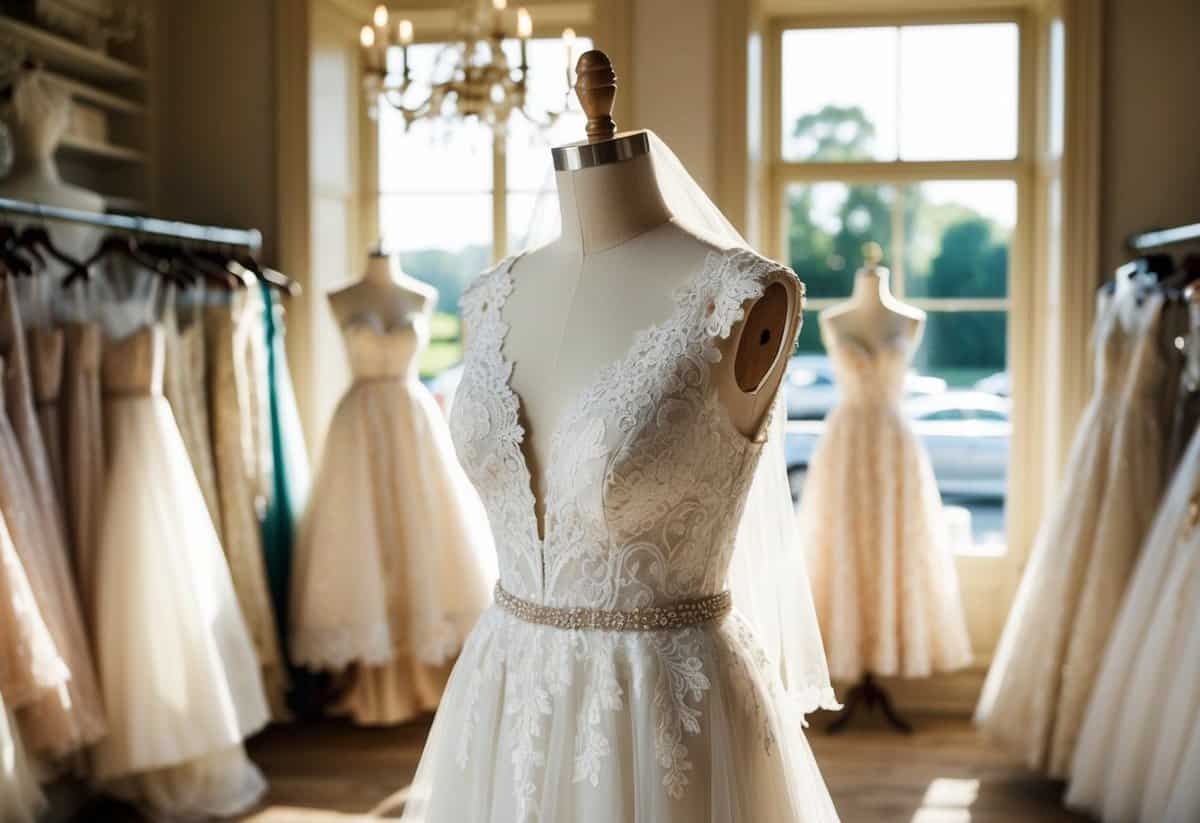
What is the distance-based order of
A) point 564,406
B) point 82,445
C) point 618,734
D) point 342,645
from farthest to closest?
point 342,645, point 82,445, point 564,406, point 618,734

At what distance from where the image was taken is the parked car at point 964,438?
14.8ft

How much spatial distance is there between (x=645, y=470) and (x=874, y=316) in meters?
2.64

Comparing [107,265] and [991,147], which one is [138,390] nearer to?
[107,265]

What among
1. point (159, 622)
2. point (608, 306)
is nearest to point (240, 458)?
point (159, 622)

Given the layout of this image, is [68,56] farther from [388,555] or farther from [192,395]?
[388,555]

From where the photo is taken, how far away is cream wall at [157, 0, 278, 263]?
4.23 metres

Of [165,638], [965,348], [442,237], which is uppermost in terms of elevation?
[442,237]

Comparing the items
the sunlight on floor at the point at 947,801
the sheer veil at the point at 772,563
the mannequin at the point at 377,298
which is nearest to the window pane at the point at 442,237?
the mannequin at the point at 377,298

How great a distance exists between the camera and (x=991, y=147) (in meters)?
4.45

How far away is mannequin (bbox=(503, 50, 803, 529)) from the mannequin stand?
2.69 m

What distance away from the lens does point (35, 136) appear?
3.41 m

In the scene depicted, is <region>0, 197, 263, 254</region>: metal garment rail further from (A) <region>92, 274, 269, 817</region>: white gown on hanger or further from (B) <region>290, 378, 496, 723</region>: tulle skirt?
(B) <region>290, 378, 496, 723</region>: tulle skirt

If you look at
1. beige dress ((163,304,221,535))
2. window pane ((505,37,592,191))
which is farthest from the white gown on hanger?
window pane ((505,37,592,191))
